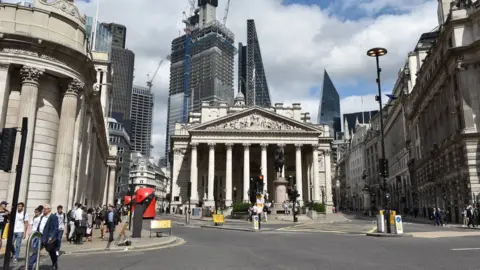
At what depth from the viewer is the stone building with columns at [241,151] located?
7438 cm

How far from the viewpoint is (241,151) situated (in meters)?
84.1

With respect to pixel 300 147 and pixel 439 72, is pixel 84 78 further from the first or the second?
pixel 300 147

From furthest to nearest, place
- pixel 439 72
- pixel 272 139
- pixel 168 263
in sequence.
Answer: pixel 272 139 → pixel 439 72 → pixel 168 263

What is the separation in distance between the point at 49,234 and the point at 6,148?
2665 mm

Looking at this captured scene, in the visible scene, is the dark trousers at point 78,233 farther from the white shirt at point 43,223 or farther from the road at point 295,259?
the white shirt at point 43,223

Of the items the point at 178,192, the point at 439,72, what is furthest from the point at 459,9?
the point at 178,192

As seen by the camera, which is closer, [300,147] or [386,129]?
[300,147]

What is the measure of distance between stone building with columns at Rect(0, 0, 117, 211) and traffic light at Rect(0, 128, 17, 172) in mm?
11572

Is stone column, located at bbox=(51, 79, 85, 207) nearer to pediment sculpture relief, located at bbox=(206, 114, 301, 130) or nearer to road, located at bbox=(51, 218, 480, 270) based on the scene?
road, located at bbox=(51, 218, 480, 270)

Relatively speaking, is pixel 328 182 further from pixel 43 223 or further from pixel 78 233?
pixel 43 223

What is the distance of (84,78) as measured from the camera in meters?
24.0

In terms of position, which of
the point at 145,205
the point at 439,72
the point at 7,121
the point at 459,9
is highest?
the point at 459,9

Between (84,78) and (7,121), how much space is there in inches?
213

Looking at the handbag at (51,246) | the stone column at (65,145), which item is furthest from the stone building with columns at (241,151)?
the handbag at (51,246)
